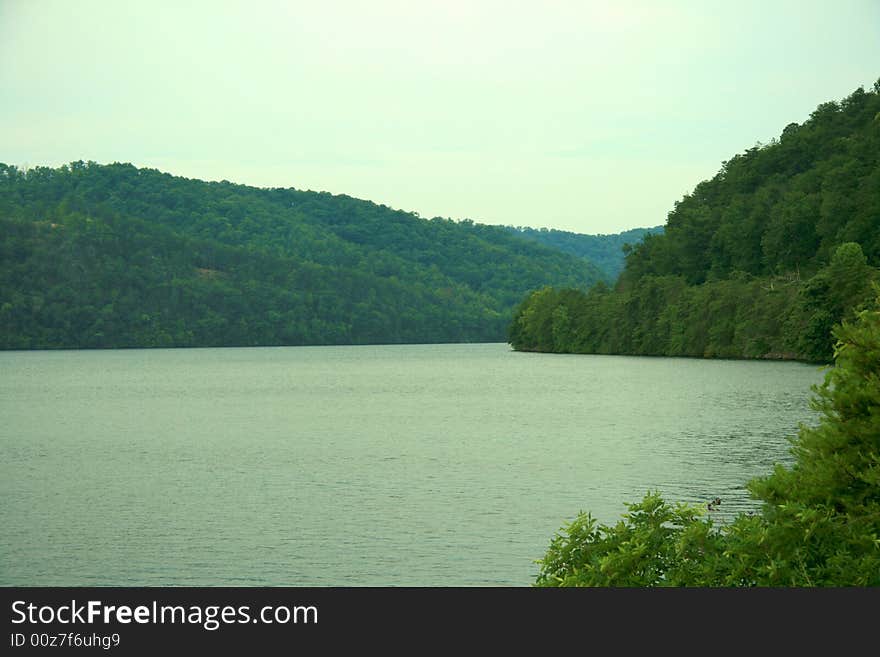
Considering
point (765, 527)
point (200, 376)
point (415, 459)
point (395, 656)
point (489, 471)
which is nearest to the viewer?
point (395, 656)

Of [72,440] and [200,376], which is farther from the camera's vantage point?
[200,376]

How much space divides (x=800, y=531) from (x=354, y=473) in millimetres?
25714

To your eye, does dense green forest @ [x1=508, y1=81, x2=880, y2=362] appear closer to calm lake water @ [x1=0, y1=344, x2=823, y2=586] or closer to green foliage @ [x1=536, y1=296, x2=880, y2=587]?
calm lake water @ [x1=0, y1=344, x2=823, y2=586]

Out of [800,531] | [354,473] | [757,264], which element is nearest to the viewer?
[800,531]

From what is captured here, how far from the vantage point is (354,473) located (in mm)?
36125

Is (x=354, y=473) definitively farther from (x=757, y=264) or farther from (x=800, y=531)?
(x=757, y=264)

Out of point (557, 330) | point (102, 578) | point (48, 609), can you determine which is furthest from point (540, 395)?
point (557, 330)

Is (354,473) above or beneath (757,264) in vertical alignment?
beneath

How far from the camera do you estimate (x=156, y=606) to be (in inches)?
298

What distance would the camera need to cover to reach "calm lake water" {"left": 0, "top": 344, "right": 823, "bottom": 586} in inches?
880

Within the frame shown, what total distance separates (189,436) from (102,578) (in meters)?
30.1

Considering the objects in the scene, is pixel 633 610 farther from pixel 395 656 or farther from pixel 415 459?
pixel 415 459

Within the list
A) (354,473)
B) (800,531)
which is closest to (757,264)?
(354,473)

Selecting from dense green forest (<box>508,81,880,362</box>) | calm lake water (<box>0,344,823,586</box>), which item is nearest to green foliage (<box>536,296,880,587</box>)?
calm lake water (<box>0,344,823,586</box>)
